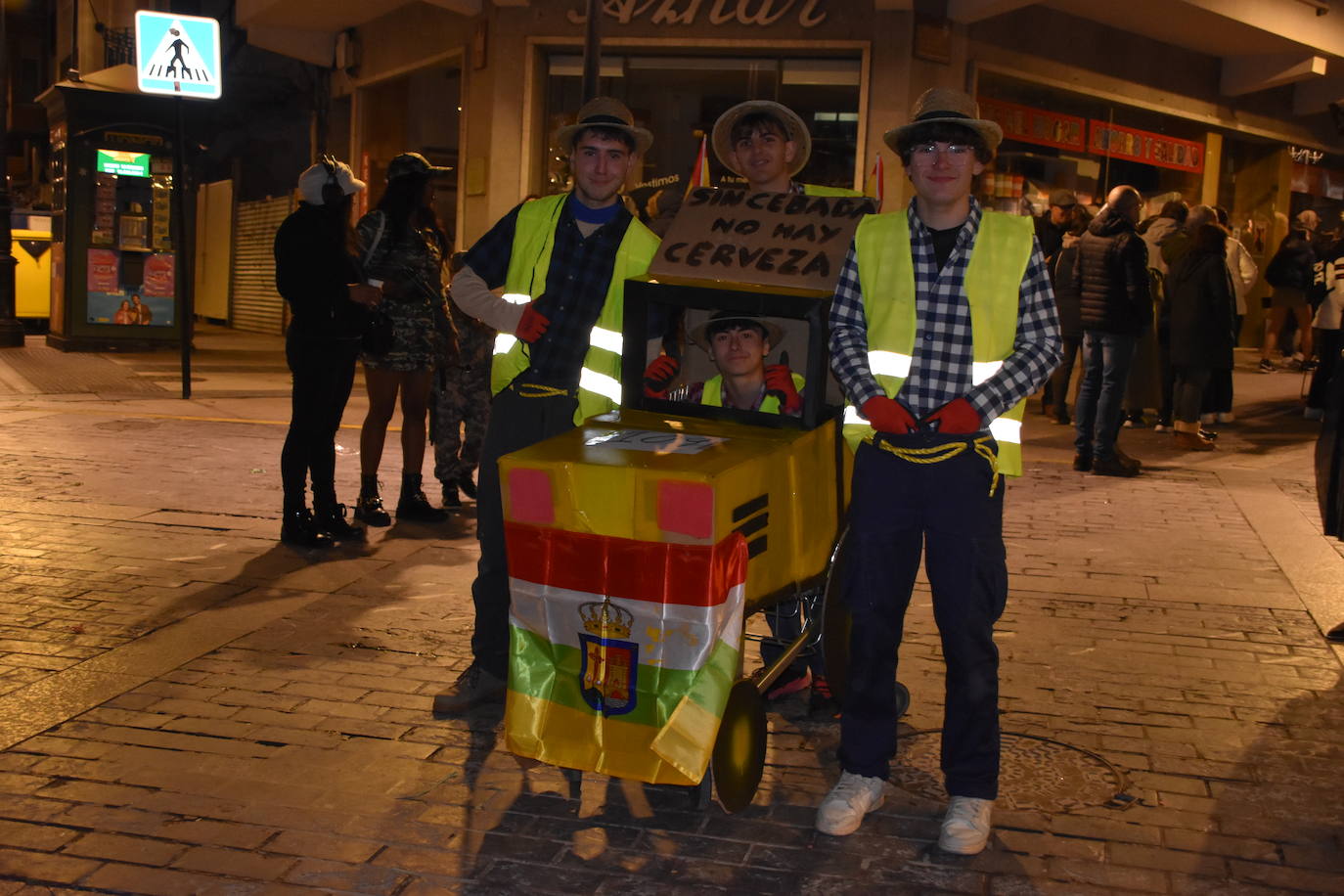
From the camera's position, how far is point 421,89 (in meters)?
20.7

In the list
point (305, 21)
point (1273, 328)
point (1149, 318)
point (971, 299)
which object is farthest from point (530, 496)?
point (1273, 328)

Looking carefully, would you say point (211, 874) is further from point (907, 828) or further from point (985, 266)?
point (985, 266)

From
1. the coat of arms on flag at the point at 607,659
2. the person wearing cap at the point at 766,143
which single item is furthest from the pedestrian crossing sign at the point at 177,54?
the coat of arms on flag at the point at 607,659

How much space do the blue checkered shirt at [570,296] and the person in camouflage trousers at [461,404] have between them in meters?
3.74

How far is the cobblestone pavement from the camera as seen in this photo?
376 centimetres

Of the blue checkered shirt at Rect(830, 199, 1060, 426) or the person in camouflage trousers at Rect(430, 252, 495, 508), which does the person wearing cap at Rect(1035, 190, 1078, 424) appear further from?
the blue checkered shirt at Rect(830, 199, 1060, 426)

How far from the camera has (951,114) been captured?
3.99 m

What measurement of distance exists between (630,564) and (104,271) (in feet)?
54.0

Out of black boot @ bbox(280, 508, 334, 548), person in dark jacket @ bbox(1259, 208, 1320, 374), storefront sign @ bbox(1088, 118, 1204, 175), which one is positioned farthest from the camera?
storefront sign @ bbox(1088, 118, 1204, 175)

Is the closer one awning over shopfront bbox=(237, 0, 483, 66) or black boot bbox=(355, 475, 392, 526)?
black boot bbox=(355, 475, 392, 526)

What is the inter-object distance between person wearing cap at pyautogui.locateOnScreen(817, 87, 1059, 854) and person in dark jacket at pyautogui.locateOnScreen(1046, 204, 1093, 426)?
818cm

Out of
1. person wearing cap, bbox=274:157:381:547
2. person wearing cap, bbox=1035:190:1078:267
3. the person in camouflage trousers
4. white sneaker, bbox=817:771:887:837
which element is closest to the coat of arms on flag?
white sneaker, bbox=817:771:887:837

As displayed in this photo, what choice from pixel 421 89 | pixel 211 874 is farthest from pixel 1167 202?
pixel 211 874

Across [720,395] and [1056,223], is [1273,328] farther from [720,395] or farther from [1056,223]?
[720,395]
